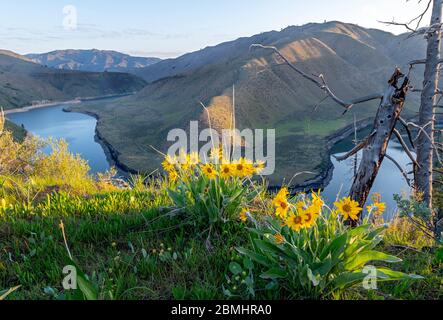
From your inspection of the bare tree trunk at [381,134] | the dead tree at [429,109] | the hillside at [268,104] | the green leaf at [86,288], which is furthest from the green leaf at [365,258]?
the hillside at [268,104]

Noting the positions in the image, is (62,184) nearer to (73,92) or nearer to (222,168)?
(222,168)

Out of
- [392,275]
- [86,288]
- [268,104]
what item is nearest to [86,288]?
[86,288]

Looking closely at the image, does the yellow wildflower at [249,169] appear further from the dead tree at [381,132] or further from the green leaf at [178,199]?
the dead tree at [381,132]

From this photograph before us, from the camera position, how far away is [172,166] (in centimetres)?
430

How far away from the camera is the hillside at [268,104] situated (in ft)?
249

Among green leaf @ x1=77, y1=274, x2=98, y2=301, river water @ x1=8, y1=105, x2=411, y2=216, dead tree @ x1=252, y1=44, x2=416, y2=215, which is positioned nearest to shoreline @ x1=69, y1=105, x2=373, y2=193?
river water @ x1=8, y1=105, x2=411, y2=216

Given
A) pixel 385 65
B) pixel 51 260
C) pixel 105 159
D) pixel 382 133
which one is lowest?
pixel 105 159

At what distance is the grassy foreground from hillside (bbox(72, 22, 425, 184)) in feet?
178

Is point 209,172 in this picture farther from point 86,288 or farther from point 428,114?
point 428,114

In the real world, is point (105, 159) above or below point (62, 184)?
below

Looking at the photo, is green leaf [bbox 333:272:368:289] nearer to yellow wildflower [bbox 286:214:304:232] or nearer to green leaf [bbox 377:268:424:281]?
green leaf [bbox 377:268:424:281]

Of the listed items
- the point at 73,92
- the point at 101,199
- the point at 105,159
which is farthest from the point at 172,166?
the point at 73,92

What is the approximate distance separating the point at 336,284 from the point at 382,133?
2648 millimetres

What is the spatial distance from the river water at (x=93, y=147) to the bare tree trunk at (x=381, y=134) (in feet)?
61.1
